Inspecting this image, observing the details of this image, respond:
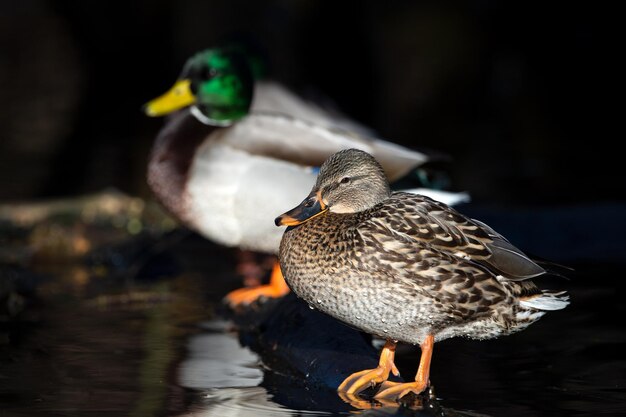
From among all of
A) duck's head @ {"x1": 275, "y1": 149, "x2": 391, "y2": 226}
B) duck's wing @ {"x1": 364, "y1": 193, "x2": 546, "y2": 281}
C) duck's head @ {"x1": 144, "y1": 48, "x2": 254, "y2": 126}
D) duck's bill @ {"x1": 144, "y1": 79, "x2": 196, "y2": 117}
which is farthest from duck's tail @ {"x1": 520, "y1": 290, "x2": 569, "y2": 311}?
duck's bill @ {"x1": 144, "y1": 79, "x2": 196, "y2": 117}

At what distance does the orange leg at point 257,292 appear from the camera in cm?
607

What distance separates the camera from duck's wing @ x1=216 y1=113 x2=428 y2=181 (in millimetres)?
6246

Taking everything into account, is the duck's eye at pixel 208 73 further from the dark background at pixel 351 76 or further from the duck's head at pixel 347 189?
the dark background at pixel 351 76

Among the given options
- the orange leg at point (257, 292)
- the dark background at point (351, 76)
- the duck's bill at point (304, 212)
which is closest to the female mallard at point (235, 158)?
the orange leg at point (257, 292)

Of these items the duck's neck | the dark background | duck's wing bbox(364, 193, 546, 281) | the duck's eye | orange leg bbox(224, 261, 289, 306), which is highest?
the dark background

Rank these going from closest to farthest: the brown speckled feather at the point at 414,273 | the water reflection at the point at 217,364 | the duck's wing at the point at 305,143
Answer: the brown speckled feather at the point at 414,273 < the water reflection at the point at 217,364 < the duck's wing at the point at 305,143

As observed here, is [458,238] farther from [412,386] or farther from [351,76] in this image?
[351,76]

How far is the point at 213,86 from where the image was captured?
22.3 feet

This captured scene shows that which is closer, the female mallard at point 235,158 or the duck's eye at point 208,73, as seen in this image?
the female mallard at point 235,158

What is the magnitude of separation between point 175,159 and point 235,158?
0.37 metres

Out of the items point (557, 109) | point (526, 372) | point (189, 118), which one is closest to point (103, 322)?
point (189, 118)

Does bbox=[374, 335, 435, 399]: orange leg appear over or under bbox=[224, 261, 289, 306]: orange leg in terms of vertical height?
under

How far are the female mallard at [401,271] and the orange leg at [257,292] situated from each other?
167cm

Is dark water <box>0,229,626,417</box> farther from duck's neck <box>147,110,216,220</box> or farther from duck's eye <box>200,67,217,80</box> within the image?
duck's eye <box>200,67,217,80</box>
